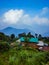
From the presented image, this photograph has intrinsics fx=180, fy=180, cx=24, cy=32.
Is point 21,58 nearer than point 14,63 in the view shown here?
No

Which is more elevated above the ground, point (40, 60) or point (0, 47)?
point (0, 47)

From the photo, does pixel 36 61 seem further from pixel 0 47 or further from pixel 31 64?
pixel 0 47

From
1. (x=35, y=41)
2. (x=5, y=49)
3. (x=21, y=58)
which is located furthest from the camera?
(x=35, y=41)

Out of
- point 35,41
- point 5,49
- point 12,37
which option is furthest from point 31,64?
point 12,37

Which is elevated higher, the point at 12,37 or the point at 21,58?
the point at 12,37

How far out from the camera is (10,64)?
14508 millimetres

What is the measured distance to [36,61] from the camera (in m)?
14.4

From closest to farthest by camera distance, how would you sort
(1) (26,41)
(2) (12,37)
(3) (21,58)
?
(3) (21,58) < (1) (26,41) < (2) (12,37)

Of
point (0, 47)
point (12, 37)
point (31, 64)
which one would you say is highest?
point (12, 37)

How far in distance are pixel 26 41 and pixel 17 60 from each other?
2496 centimetres

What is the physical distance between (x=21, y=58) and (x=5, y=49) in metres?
8.09

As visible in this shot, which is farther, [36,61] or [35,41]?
[35,41]

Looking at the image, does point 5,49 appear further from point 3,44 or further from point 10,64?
point 10,64

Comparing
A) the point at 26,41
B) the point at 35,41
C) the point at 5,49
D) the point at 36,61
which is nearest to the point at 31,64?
the point at 36,61
